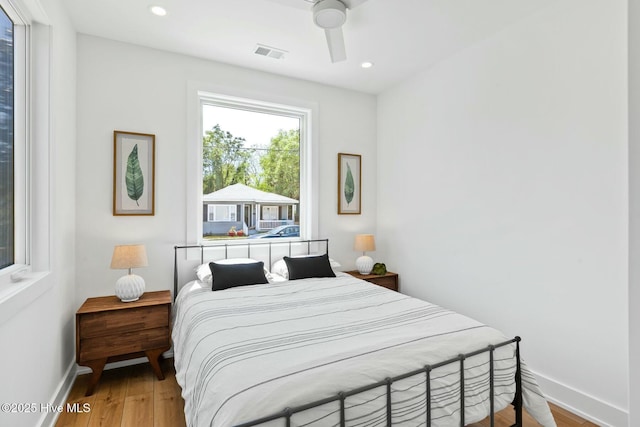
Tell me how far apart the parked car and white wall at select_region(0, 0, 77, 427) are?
67.6 inches

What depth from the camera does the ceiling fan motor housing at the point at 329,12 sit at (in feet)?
7.00

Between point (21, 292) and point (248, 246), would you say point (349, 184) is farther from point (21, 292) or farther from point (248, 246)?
point (21, 292)

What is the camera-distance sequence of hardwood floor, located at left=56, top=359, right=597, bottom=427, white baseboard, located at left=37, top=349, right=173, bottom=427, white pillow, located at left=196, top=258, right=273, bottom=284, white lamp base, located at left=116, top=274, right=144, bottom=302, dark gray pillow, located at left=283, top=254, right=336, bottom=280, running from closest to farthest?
white baseboard, located at left=37, top=349, right=173, bottom=427
hardwood floor, located at left=56, top=359, right=597, bottom=427
white lamp base, located at left=116, top=274, right=144, bottom=302
white pillow, located at left=196, top=258, right=273, bottom=284
dark gray pillow, located at left=283, top=254, right=336, bottom=280

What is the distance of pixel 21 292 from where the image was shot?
160cm

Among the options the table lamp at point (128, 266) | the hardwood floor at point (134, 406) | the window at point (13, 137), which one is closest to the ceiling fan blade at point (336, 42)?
the window at point (13, 137)

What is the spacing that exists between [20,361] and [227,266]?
4.77 feet

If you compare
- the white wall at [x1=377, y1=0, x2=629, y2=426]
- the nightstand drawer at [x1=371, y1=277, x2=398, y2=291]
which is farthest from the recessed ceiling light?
the nightstand drawer at [x1=371, y1=277, x2=398, y2=291]

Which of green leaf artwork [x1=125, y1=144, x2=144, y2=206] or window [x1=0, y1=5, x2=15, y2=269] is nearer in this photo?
window [x1=0, y1=5, x2=15, y2=269]

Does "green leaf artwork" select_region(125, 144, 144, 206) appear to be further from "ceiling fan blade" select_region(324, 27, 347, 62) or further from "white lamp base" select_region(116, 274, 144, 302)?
"ceiling fan blade" select_region(324, 27, 347, 62)

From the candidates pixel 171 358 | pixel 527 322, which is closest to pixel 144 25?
pixel 171 358

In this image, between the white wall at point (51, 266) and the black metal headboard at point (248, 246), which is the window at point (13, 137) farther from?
the black metal headboard at point (248, 246)

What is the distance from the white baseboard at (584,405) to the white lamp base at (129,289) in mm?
3267

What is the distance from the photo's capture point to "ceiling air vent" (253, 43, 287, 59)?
3.05 meters

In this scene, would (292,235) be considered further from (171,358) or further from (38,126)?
(38,126)
